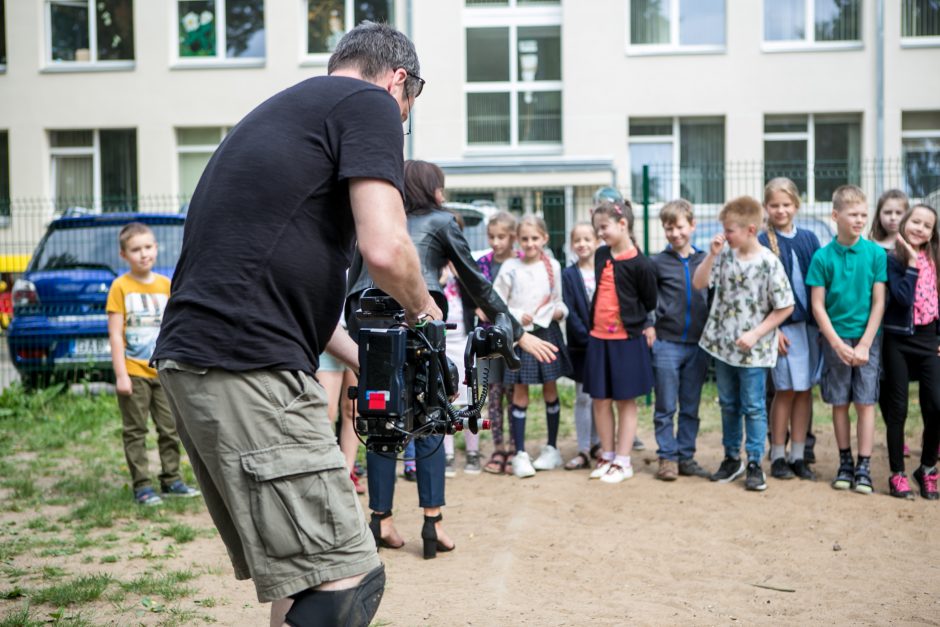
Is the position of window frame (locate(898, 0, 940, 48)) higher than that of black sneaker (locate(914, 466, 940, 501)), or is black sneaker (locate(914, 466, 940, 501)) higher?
window frame (locate(898, 0, 940, 48))

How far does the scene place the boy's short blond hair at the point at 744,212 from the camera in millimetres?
6848

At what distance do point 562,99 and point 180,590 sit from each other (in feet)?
58.6

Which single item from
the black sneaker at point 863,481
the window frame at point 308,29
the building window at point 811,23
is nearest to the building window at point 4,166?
the window frame at point 308,29

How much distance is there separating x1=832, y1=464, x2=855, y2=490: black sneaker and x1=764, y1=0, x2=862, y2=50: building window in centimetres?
1565

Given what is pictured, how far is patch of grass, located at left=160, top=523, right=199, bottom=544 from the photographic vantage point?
19.2ft

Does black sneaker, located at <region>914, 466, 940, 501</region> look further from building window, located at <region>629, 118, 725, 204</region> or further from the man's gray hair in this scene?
building window, located at <region>629, 118, 725, 204</region>

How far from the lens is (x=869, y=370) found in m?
6.88

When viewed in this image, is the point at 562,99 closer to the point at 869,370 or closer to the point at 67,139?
the point at 67,139

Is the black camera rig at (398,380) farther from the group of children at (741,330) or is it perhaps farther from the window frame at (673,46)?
the window frame at (673,46)

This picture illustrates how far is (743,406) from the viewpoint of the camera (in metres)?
7.09

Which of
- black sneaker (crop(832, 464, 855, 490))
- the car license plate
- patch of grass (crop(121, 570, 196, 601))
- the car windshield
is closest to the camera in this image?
patch of grass (crop(121, 570, 196, 601))

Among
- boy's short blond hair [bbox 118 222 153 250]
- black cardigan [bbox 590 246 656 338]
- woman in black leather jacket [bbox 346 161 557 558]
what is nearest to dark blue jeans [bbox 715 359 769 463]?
black cardigan [bbox 590 246 656 338]

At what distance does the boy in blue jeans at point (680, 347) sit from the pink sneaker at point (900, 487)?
1.28m

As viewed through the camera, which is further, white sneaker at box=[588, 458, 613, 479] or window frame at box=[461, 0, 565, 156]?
window frame at box=[461, 0, 565, 156]
